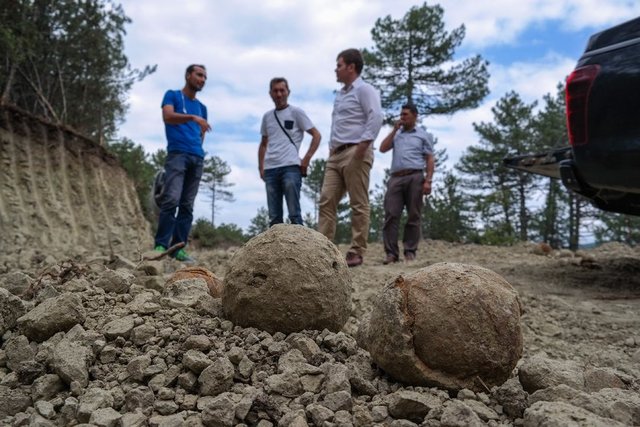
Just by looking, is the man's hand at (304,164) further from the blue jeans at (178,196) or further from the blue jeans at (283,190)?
the blue jeans at (178,196)

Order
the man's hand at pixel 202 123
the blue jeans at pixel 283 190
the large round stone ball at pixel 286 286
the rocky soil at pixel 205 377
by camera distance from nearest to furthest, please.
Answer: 1. the rocky soil at pixel 205 377
2. the large round stone ball at pixel 286 286
3. the man's hand at pixel 202 123
4. the blue jeans at pixel 283 190

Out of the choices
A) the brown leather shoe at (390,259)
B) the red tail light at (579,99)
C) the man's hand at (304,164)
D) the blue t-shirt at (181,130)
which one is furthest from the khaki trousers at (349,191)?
the red tail light at (579,99)

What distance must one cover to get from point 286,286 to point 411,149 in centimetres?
478

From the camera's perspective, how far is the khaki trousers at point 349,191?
18.9ft

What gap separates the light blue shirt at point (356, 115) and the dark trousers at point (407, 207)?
1.37 metres

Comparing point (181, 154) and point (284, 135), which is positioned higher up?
point (284, 135)

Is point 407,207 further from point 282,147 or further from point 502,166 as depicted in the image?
point 502,166

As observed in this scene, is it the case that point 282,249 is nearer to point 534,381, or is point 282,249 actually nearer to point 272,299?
point 272,299

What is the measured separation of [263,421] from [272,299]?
28.4 inches

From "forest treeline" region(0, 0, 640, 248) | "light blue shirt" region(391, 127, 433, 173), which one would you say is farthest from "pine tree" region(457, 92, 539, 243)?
"light blue shirt" region(391, 127, 433, 173)

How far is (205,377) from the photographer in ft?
6.79

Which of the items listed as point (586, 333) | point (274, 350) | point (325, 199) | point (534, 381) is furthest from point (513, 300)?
point (325, 199)

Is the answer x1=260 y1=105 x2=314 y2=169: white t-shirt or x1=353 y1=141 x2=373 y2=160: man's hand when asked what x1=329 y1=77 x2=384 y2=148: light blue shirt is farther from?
x1=260 y1=105 x2=314 y2=169: white t-shirt

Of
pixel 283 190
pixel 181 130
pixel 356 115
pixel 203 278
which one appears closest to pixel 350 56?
pixel 356 115
